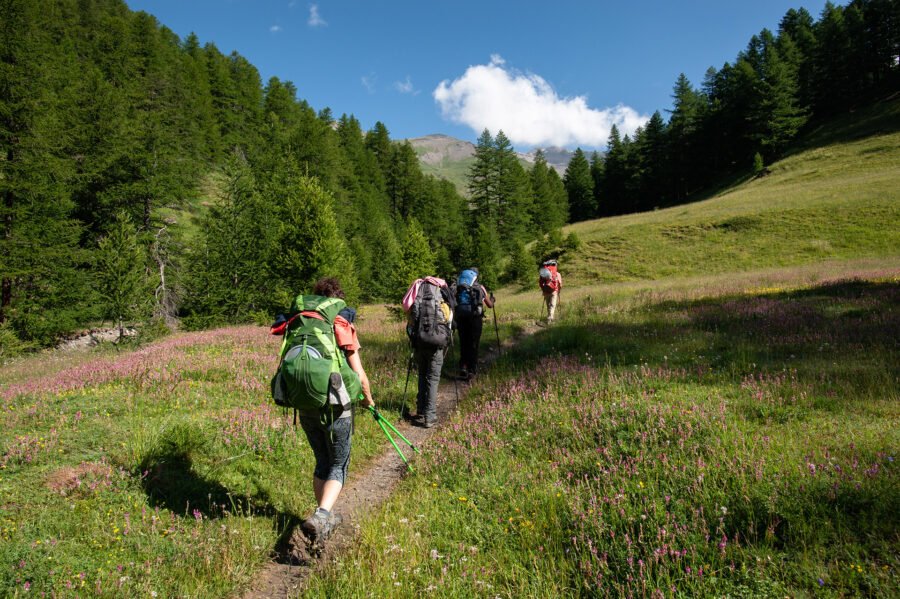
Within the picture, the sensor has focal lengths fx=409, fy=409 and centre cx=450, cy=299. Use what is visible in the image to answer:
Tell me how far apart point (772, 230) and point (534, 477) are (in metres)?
35.4

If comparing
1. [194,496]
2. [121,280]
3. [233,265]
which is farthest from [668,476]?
[233,265]

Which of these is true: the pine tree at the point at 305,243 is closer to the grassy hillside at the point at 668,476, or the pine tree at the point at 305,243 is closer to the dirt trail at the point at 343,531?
the grassy hillside at the point at 668,476

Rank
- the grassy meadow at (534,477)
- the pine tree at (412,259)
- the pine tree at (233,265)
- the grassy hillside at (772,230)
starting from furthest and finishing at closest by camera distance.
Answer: the pine tree at (412,259)
the grassy hillside at (772,230)
the pine tree at (233,265)
the grassy meadow at (534,477)

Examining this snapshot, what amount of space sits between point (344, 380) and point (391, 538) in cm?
144

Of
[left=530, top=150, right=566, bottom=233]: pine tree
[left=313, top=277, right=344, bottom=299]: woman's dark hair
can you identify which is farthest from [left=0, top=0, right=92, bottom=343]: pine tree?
[left=530, top=150, right=566, bottom=233]: pine tree

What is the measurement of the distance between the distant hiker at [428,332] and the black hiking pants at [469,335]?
A: 7.14 feet

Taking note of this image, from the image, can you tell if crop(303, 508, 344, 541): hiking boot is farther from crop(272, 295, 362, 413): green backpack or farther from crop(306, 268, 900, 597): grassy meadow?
crop(272, 295, 362, 413): green backpack

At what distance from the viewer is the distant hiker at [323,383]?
11.9 ft

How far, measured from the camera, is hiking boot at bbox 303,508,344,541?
3.66 metres

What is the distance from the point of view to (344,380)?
12.8 ft

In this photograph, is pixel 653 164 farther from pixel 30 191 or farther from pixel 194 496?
pixel 194 496

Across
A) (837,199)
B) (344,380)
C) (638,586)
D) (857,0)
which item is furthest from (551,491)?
(857,0)

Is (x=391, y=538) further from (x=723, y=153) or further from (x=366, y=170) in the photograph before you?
(x=723, y=153)

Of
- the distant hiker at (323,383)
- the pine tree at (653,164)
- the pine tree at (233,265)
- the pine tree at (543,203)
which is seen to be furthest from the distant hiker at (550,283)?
the pine tree at (653,164)
